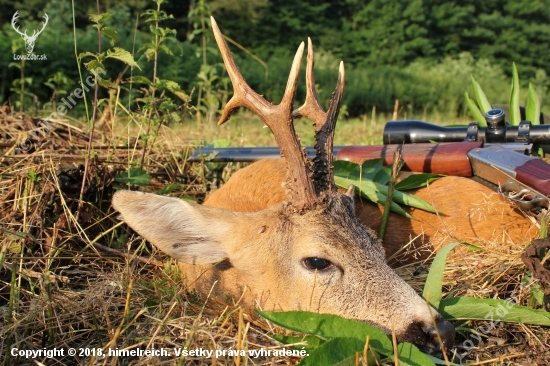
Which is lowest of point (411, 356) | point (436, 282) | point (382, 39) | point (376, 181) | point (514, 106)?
point (411, 356)

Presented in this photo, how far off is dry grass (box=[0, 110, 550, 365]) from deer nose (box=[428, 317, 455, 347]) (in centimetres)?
18

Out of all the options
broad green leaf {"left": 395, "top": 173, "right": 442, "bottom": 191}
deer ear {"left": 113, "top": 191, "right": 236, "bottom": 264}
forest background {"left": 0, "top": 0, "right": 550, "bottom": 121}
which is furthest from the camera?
forest background {"left": 0, "top": 0, "right": 550, "bottom": 121}

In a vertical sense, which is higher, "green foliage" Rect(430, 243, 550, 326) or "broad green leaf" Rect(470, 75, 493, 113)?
"broad green leaf" Rect(470, 75, 493, 113)

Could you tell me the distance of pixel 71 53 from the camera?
16.1m

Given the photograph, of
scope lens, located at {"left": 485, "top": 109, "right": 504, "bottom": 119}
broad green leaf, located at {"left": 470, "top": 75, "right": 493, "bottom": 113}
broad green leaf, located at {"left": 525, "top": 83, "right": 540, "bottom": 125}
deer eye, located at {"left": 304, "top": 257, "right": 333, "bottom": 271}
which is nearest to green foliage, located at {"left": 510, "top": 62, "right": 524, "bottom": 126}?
broad green leaf, located at {"left": 525, "top": 83, "right": 540, "bottom": 125}

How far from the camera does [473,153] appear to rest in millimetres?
4207

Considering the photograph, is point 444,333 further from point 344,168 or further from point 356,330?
point 344,168

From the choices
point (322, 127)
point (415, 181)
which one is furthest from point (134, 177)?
point (415, 181)

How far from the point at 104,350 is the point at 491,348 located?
1.79 meters

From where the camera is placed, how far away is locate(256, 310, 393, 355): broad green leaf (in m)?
2.47

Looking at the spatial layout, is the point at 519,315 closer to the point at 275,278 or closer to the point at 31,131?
the point at 275,278

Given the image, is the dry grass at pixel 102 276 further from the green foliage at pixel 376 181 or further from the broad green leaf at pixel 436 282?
the green foliage at pixel 376 181

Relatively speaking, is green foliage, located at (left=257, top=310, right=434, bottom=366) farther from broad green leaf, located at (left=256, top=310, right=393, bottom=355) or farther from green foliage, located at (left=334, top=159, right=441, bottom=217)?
green foliage, located at (left=334, top=159, right=441, bottom=217)

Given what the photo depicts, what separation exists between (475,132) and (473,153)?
1.93 ft
